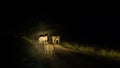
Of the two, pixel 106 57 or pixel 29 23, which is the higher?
pixel 29 23

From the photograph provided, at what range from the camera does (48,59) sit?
1283 centimetres

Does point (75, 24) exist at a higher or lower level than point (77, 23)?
lower

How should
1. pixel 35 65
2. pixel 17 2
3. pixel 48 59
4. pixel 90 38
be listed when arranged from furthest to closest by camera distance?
pixel 17 2, pixel 90 38, pixel 48 59, pixel 35 65

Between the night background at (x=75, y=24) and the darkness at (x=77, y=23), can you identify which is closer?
the night background at (x=75, y=24)

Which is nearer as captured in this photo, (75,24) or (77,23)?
(75,24)

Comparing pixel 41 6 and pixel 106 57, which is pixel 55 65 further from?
pixel 41 6

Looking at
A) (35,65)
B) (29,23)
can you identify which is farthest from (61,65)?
(29,23)

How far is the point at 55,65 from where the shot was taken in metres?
11.9

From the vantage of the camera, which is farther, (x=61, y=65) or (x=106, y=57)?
(x=106, y=57)

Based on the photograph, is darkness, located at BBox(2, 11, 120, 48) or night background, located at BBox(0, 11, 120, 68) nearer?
night background, located at BBox(0, 11, 120, 68)

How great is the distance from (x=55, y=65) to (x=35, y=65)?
2.73 ft

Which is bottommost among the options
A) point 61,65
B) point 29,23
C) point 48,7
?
point 61,65

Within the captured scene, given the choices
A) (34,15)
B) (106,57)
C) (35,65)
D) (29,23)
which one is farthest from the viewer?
(34,15)

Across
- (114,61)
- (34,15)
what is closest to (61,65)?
(114,61)
